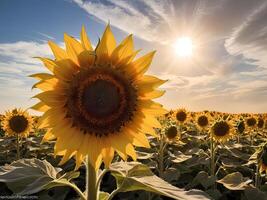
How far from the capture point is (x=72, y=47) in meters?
2.92

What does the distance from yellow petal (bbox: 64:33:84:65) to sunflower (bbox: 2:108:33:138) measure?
6114 millimetres

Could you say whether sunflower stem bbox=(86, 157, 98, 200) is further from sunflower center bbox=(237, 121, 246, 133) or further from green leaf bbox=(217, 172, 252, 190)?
sunflower center bbox=(237, 121, 246, 133)

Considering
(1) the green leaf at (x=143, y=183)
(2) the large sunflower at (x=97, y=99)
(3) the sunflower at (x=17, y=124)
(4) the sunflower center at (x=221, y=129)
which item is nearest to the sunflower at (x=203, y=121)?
(4) the sunflower center at (x=221, y=129)

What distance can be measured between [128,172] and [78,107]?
0.67 metres

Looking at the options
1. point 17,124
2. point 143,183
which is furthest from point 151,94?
point 17,124

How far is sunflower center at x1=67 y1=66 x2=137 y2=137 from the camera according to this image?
3.02 metres

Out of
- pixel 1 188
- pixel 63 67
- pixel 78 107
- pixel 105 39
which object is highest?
pixel 105 39

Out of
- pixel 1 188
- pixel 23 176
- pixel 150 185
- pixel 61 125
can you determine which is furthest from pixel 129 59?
pixel 1 188

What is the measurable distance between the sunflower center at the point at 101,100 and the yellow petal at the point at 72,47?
152 millimetres

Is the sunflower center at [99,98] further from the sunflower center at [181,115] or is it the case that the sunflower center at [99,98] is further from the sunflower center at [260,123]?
the sunflower center at [260,123]

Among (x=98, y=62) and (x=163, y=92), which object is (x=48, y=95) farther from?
(x=163, y=92)

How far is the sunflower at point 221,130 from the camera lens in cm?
845

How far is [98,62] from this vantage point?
3010 mm

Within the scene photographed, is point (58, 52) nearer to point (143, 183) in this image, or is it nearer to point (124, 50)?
point (124, 50)
